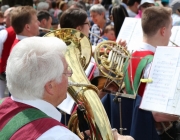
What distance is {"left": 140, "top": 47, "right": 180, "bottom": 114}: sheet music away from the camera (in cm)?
220

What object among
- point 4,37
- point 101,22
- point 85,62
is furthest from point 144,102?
point 101,22

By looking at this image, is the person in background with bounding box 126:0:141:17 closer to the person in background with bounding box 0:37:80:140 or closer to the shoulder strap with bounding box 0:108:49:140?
the person in background with bounding box 0:37:80:140

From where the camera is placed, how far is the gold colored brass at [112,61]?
9.36 ft

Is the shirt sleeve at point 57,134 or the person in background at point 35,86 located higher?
the person in background at point 35,86

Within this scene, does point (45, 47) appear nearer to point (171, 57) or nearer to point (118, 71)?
point (171, 57)

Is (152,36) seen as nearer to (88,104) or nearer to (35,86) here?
(88,104)

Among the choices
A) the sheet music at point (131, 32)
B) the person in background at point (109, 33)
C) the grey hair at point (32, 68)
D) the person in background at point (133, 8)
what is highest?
the grey hair at point (32, 68)

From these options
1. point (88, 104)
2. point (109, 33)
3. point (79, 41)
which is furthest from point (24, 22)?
point (88, 104)

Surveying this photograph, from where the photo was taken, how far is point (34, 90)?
165cm

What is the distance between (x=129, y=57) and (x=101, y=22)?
339 centimetres

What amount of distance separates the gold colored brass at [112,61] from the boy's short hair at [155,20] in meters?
0.24

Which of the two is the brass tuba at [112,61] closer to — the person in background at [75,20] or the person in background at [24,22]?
the person in background at [75,20]

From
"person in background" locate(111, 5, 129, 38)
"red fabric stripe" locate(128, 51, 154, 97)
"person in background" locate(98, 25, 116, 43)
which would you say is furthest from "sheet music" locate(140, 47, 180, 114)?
"person in background" locate(98, 25, 116, 43)

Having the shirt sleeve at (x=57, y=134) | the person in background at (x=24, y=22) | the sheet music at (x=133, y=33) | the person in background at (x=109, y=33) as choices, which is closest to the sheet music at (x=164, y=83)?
the shirt sleeve at (x=57, y=134)
